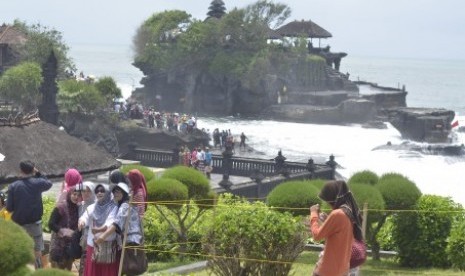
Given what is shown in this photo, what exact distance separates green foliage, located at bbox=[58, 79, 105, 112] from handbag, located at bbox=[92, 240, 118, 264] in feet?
121

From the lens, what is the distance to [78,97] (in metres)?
46.7

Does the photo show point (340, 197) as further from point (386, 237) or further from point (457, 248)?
point (386, 237)

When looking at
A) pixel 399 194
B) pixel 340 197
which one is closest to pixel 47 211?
pixel 399 194

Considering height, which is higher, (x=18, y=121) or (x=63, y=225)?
(x=18, y=121)

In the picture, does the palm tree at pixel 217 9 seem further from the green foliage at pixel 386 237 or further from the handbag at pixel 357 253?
the handbag at pixel 357 253

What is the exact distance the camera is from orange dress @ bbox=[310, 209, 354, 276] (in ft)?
26.6

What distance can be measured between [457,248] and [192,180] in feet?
13.8

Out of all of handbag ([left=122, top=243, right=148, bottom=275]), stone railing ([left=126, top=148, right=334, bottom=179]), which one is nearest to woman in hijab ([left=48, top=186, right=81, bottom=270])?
handbag ([left=122, top=243, right=148, bottom=275])

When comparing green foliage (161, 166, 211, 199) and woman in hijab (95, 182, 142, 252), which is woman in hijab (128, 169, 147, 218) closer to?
woman in hijab (95, 182, 142, 252)

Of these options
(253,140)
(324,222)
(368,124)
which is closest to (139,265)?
(324,222)

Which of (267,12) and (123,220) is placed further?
(267,12)

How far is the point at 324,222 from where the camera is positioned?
8164 millimetres

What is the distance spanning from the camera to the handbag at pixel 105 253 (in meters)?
9.62

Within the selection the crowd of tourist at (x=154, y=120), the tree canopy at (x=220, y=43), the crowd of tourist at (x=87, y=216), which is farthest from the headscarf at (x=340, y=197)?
the tree canopy at (x=220, y=43)
